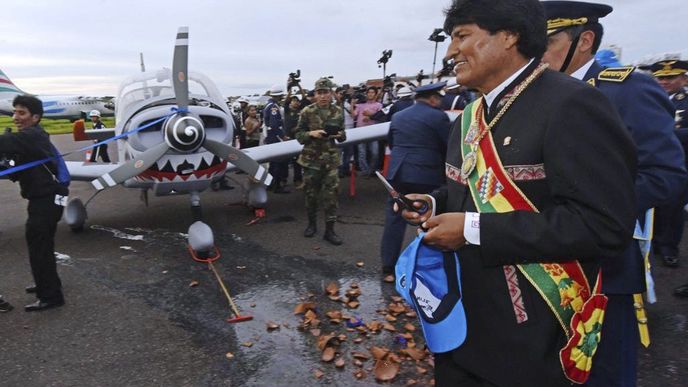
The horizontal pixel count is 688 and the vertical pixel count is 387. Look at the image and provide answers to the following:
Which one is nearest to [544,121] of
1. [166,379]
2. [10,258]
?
[166,379]

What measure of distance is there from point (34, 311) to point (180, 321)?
1523 mm

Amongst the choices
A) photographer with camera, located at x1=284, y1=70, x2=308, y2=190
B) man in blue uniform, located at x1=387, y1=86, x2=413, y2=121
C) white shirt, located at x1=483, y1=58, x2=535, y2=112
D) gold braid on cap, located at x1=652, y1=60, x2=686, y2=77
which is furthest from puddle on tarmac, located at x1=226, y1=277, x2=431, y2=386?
photographer with camera, located at x1=284, y1=70, x2=308, y2=190

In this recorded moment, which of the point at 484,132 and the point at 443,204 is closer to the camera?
the point at 484,132

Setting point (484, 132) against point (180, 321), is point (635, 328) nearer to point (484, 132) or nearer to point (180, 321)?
point (484, 132)

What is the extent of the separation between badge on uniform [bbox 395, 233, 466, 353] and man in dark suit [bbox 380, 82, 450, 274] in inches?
124

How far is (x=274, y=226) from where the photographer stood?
7.39 metres

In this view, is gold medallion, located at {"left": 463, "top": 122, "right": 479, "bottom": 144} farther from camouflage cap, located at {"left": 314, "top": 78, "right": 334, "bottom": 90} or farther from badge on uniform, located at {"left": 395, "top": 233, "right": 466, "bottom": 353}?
camouflage cap, located at {"left": 314, "top": 78, "right": 334, "bottom": 90}

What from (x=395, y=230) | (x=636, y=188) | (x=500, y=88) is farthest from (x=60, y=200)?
(x=636, y=188)

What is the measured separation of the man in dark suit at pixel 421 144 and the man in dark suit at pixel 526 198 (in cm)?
307

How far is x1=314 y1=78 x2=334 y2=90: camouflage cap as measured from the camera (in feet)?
21.4

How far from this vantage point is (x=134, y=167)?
19.7ft

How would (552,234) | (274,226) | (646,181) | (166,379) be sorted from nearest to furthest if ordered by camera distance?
(552,234) → (646,181) → (166,379) → (274,226)

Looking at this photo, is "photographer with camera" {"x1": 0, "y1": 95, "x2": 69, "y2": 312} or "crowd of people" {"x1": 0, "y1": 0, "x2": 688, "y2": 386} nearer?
"crowd of people" {"x1": 0, "y1": 0, "x2": 688, "y2": 386}

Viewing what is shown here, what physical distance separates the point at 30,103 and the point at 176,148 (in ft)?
5.94
